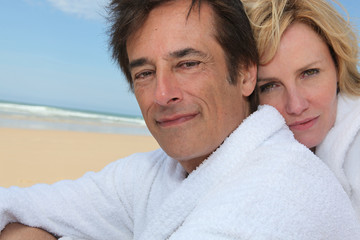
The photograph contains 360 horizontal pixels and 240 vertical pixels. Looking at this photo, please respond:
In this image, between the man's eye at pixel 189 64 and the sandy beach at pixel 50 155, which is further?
the sandy beach at pixel 50 155

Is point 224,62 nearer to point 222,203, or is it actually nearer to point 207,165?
point 207,165

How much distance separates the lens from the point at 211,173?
Result: 1592 mm

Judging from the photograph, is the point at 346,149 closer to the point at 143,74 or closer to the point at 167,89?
the point at 167,89

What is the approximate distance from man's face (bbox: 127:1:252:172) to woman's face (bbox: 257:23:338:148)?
0.34 metres

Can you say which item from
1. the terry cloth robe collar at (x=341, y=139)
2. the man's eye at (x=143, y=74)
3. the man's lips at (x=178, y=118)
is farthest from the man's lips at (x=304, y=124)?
the man's eye at (x=143, y=74)

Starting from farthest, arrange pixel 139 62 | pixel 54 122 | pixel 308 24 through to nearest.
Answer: pixel 54 122 < pixel 308 24 < pixel 139 62

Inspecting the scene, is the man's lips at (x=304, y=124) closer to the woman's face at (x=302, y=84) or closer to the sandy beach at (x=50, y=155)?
the woman's face at (x=302, y=84)

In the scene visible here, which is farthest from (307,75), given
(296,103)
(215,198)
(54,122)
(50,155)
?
(54,122)

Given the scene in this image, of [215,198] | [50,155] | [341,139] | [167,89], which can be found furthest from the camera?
[50,155]

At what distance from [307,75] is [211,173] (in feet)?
2.95

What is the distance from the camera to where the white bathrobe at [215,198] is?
1.21 meters

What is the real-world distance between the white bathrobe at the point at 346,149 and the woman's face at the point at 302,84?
54 millimetres

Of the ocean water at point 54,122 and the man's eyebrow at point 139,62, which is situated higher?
the man's eyebrow at point 139,62

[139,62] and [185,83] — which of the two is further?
[139,62]
